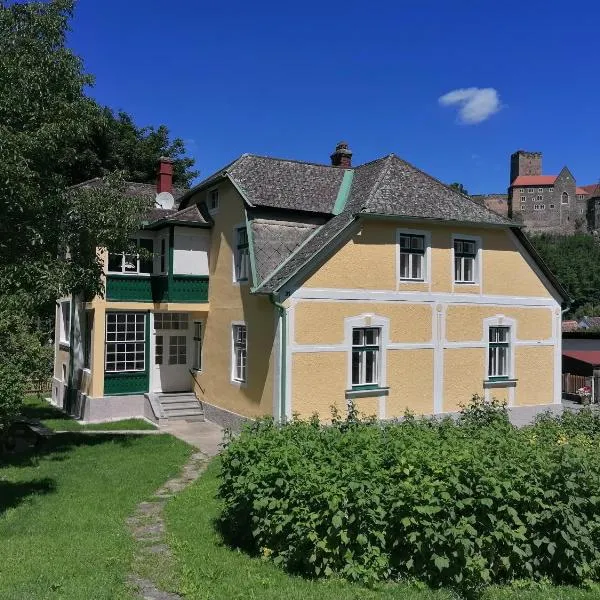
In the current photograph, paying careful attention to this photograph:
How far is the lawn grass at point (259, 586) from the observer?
608cm

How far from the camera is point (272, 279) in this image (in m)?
15.3

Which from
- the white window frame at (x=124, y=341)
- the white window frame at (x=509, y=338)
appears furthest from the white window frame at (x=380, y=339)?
the white window frame at (x=124, y=341)

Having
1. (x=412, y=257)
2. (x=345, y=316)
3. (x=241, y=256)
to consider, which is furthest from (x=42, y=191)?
(x=412, y=257)

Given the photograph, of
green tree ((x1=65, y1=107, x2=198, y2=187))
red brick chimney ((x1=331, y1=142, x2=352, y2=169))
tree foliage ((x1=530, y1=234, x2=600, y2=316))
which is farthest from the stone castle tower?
red brick chimney ((x1=331, y1=142, x2=352, y2=169))

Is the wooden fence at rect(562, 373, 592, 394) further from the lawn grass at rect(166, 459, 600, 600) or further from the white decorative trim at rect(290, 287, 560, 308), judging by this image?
the lawn grass at rect(166, 459, 600, 600)

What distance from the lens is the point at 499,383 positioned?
58.6 ft

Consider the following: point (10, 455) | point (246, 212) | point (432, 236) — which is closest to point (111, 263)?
point (246, 212)

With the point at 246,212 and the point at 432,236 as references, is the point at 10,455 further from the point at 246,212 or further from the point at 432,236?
the point at 432,236

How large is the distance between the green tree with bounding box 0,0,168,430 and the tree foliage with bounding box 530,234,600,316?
78.6m

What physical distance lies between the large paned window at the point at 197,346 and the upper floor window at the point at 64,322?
566 cm

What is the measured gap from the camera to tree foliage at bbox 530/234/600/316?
89750mm

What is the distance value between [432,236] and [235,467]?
1111 centimetres

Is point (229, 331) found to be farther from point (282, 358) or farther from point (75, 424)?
point (75, 424)

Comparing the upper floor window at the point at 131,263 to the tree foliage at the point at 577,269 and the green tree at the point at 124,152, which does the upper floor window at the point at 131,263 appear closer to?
the green tree at the point at 124,152
